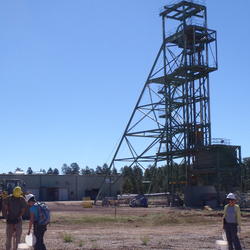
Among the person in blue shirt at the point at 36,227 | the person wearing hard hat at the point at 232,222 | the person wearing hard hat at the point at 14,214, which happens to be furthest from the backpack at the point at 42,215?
the person wearing hard hat at the point at 232,222

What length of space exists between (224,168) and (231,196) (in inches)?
1470

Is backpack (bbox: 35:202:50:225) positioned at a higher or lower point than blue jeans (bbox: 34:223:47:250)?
higher

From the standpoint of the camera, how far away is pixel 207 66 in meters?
51.8

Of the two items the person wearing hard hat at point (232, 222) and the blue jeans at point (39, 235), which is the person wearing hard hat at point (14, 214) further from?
the person wearing hard hat at point (232, 222)

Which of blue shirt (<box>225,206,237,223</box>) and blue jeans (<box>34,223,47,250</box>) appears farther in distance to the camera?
blue shirt (<box>225,206,237,223</box>)

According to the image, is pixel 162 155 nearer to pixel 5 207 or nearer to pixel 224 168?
pixel 224 168

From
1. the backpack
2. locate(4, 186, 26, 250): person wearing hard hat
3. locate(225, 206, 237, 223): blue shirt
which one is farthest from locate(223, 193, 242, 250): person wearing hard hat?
locate(4, 186, 26, 250): person wearing hard hat

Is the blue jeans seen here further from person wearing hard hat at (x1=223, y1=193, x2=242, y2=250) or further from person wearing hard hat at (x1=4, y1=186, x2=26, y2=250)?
person wearing hard hat at (x1=223, y1=193, x2=242, y2=250)

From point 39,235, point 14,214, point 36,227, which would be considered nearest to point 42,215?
point 36,227

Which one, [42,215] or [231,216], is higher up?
[42,215]

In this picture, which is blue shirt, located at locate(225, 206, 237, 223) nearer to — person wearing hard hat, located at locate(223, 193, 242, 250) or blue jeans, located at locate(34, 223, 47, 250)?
person wearing hard hat, located at locate(223, 193, 242, 250)

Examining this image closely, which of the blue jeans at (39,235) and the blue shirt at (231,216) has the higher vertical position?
the blue shirt at (231,216)

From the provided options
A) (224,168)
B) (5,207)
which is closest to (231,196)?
(5,207)

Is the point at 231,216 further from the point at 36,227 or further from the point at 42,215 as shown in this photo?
the point at 36,227
